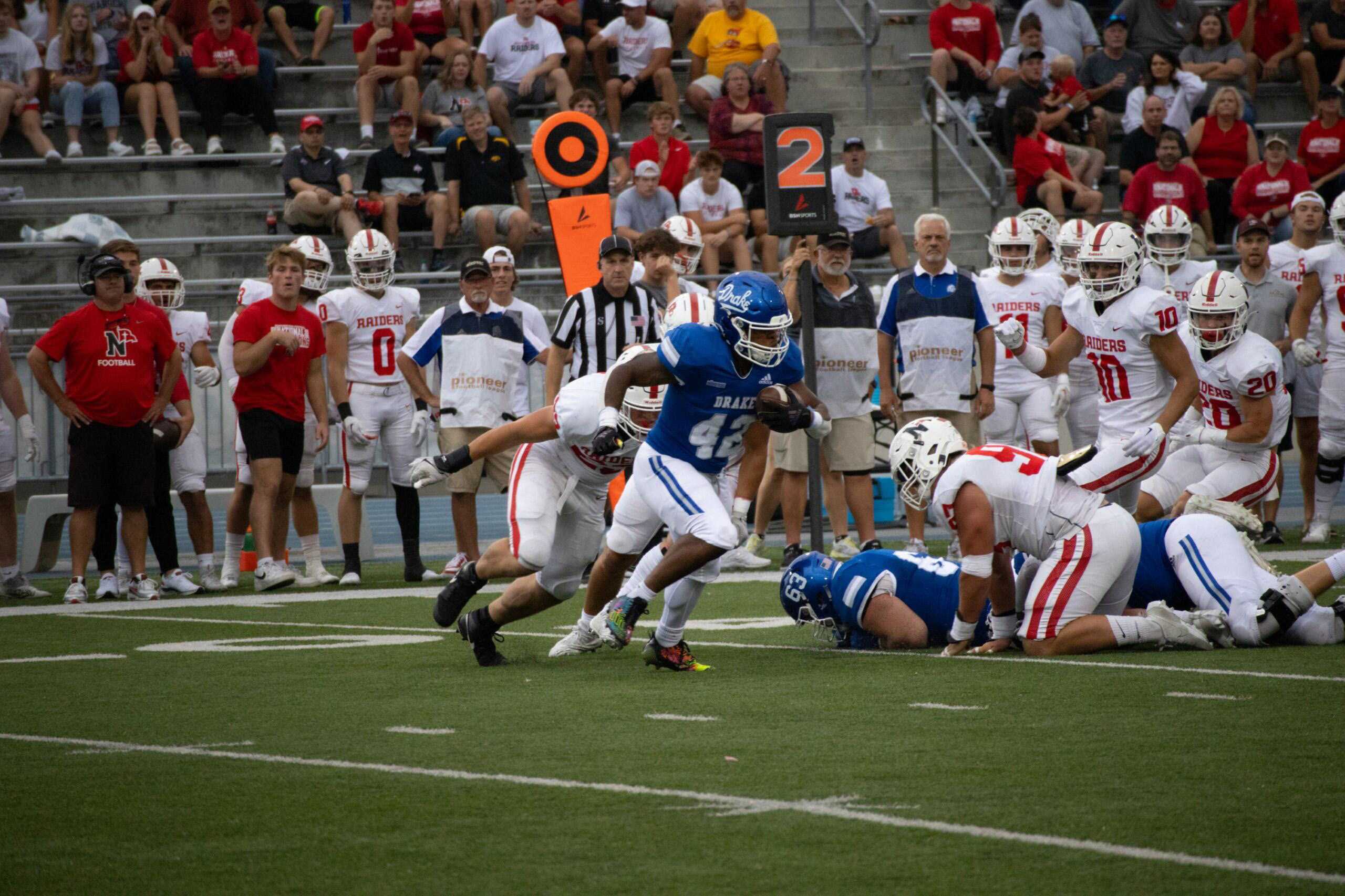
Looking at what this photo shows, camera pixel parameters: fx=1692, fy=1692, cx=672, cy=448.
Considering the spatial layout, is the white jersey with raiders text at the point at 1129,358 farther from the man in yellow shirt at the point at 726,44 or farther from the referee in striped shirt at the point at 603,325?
the man in yellow shirt at the point at 726,44

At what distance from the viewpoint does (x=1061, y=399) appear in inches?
449

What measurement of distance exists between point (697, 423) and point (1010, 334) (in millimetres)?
2825

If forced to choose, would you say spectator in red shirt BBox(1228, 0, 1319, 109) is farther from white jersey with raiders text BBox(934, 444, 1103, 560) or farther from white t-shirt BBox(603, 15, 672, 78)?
white jersey with raiders text BBox(934, 444, 1103, 560)

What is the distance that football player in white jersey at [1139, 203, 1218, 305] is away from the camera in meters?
11.2

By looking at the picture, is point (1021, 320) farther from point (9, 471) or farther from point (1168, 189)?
point (9, 471)

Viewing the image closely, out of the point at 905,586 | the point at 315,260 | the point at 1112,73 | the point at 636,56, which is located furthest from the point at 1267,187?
the point at 905,586

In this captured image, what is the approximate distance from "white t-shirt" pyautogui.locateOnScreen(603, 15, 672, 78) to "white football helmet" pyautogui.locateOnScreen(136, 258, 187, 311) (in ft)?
22.5

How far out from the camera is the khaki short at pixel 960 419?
1116 cm

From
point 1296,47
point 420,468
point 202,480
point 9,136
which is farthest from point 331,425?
point 1296,47

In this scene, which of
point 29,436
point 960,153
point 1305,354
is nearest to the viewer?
point 29,436

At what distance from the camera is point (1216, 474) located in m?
9.21

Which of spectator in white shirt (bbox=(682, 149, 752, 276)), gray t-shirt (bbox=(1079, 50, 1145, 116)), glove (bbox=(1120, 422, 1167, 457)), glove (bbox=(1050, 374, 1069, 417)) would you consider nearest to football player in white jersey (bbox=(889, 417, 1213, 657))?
glove (bbox=(1120, 422, 1167, 457))

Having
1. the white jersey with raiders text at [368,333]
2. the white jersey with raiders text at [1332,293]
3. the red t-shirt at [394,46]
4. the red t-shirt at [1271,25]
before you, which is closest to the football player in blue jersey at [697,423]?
the white jersey with raiders text at [368,333]

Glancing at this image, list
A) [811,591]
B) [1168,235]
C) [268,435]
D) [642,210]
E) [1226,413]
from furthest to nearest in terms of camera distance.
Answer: [642,210]
[1168,235]
[268,435]
[1226,413]
[811,591]
